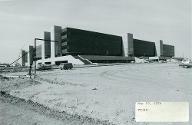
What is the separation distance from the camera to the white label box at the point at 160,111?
6270mm

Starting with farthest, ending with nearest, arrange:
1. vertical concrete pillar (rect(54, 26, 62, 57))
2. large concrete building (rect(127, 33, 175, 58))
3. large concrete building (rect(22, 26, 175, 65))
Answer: large concrete building (rect(127, 33, 175, 58)), vertical concrete pillar (rect(54, 26, 62, 57)), large concrete building (rect(22, 26, 175, 65))

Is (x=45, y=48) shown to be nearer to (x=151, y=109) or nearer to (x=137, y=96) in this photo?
(x=137, y=96)

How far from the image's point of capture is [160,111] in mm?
6363

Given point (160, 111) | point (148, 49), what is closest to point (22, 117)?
point (160, 111)

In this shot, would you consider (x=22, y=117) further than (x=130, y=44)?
No

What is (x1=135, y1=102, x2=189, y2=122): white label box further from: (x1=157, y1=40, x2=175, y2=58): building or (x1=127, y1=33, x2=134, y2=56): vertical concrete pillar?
(x1=157, y1=40, x2=175, y2=58): building

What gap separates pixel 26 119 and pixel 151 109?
6.34 metres

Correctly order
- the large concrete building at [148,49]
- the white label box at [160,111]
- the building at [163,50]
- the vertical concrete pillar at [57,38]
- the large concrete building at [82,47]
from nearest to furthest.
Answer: the white label box at [160,111] → the large concrete building at [82,47] → the vertical concrete pillar at [57,38] → the large concrete building at [148,49] → the building at [163,50]

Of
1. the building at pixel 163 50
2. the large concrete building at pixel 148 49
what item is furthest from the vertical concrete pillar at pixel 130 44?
the building at pixel 163 50

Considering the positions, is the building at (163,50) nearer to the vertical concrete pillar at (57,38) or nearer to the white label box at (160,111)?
the vertical concrete pillar at (57,38)

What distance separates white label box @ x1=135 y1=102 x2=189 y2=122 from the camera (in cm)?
627

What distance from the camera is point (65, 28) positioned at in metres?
93.8

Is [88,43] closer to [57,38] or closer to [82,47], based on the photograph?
[82,47]

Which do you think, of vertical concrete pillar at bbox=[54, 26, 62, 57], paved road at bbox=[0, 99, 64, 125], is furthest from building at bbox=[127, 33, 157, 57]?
paved road at bbox=[0, 99, 64, 125]
